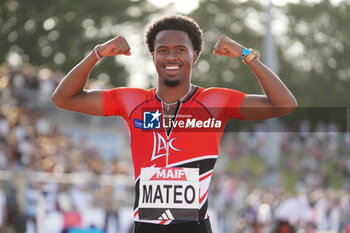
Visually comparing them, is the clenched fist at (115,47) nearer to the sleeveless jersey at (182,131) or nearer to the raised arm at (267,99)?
the sleeveless jersey at (182,131)

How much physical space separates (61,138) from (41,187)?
4429mm

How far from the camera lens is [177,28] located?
4410mm

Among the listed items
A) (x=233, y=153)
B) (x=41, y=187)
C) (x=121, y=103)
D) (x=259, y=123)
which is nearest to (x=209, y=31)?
(x=259, y=123)

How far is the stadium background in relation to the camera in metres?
12.4

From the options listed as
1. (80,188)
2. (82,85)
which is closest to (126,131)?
(80,188)

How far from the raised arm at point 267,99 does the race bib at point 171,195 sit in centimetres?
52

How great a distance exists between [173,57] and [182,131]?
1.52 ft

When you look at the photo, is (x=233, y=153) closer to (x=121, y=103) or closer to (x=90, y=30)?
(x=90, y=30)

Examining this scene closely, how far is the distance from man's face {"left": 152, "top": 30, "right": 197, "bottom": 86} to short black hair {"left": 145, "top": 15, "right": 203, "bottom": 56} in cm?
8

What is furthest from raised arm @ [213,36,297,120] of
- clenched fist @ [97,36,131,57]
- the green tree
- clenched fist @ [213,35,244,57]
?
the green tree

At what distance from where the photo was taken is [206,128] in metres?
4.27

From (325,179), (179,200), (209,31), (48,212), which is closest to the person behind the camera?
(179,200)

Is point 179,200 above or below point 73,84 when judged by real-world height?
below

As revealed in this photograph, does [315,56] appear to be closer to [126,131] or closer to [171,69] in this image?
[126,131]
